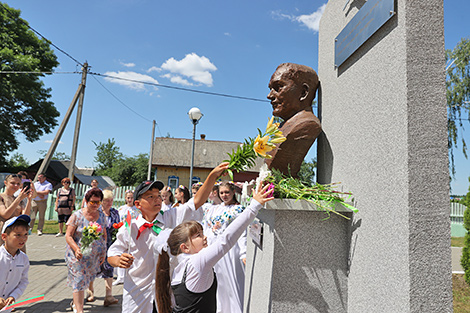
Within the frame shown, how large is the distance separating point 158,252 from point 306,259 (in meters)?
1.31

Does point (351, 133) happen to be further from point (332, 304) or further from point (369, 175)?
point (332, 304)

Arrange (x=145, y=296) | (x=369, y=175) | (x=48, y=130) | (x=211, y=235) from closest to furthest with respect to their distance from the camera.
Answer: (x=369, y=175) → (x=145, y=296) → (x=211, y=235) → (x=48, y=130)

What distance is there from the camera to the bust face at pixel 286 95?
11.0ft

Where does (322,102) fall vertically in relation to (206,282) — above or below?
above

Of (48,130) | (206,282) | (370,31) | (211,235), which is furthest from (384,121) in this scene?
(48,130)

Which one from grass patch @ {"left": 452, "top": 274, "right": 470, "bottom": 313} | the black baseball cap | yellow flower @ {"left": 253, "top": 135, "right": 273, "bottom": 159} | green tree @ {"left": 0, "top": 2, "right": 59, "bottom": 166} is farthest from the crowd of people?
green tree @ {"left": 0, "top": 2, "right": 59, "bottom": 166}

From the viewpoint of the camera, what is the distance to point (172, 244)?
103 inches

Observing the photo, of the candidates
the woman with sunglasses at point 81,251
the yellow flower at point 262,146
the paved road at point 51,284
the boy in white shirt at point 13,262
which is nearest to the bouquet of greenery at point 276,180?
the yellow flower at point 262,146

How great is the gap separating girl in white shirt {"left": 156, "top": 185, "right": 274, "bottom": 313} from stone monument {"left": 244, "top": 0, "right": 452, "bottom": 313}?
381mm

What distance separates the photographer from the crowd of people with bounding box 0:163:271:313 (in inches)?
98.6

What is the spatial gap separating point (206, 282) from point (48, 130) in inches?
1171

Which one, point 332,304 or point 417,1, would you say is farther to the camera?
point 332,304

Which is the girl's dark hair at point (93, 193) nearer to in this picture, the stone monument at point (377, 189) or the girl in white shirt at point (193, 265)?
the girl in white shirt at point (193, 265)

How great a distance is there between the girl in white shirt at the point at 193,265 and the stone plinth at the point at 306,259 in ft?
1.07
